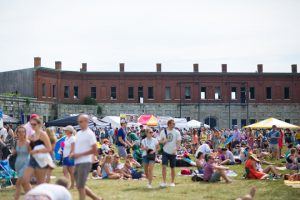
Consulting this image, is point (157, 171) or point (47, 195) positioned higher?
point (47, 195)

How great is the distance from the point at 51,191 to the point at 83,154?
7.64 feet

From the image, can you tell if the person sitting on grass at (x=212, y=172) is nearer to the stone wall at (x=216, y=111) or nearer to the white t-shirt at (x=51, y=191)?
the white t-shirt at (x=51, y=191)

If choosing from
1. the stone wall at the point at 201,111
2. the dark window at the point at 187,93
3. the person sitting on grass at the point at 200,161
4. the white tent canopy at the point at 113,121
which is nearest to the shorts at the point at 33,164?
the person sitting on grass at the point at 200,161

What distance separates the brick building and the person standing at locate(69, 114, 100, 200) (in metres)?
56.3

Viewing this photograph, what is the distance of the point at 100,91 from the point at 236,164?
46943 mm

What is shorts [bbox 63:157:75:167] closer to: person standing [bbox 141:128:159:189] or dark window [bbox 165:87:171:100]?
person standing [bbox 141:128:159:189]

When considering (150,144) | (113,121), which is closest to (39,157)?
(150,144)

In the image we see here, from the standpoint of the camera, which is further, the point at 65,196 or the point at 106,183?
the point at 106,183

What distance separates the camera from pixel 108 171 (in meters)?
16.0

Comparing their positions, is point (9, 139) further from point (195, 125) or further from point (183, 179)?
point (195, 125)

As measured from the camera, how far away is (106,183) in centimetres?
1461

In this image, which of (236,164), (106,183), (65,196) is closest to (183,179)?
A: (106,183)

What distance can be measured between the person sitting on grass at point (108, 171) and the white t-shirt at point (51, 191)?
8.70 m

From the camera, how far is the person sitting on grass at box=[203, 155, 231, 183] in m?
14.8
